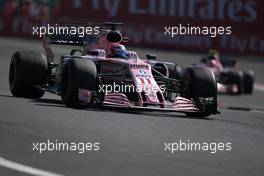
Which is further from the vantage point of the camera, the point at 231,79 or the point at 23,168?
the point at 231,79

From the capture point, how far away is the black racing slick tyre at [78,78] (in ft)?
35.4

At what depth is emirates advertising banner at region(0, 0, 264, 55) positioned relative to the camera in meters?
28.1

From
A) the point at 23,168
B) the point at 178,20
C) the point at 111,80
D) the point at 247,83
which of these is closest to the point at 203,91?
the point at 111,80

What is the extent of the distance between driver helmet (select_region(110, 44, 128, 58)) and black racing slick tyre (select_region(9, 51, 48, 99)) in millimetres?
968

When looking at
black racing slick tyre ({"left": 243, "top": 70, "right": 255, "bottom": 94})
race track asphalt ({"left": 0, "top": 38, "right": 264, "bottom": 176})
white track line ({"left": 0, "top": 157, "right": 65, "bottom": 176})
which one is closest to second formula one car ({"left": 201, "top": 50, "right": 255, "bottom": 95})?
black racing slick tyre ({"left": 243, "top": 70, "right": 255, "bottom": 94})

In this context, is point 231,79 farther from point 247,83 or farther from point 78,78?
point 78,78

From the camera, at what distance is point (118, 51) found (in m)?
12.0

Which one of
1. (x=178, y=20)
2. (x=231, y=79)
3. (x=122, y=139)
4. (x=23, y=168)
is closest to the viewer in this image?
(x=23, y=168)

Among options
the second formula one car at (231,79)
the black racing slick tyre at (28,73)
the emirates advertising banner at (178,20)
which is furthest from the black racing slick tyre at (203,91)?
the emirates advertising banner at (178,20)

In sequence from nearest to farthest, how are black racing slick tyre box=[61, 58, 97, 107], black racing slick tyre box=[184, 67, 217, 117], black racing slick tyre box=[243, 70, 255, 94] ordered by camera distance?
black racing slick tyre box=[61, 58, 97, 107], black racing slick tyre box=[184, 67, 217, 117], black racing slick tyre box=[243, 70, 255, 94]

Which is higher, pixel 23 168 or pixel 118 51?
pixel 118 51

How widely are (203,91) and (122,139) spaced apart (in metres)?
3.25

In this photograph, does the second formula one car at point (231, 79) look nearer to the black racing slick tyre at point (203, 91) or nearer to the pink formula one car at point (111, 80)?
the pink formula one car at point (111, 80)

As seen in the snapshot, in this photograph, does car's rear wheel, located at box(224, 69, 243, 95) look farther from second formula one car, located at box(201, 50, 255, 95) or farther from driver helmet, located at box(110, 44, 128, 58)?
driver helmet, located at box(110, 44, 128, 58)
